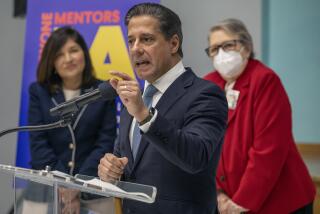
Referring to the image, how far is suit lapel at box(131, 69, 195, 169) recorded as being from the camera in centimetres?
170

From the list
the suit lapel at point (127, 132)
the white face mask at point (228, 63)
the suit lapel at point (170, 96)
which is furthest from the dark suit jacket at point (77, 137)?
the suit lapel at point (170, 96)

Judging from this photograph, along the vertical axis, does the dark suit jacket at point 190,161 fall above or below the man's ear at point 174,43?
below

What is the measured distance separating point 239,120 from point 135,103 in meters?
1.41

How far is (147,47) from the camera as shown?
1.77 meters

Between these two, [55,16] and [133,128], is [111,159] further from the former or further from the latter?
[55,16]

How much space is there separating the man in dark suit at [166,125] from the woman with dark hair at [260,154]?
2.93ft

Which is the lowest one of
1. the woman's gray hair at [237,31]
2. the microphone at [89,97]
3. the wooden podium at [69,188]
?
the wooden podium at [69,188]

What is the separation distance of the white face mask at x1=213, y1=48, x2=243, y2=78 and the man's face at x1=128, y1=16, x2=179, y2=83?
1074mm

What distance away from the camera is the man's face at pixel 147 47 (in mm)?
1768

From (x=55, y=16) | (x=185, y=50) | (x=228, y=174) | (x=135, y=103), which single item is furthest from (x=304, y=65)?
(x=135, y=103)

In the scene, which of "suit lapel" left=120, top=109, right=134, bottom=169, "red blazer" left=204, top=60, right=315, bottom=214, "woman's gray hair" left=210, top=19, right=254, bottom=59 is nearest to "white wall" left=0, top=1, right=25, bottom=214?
"woman's gray hair" left=210, top=19, right=254, bottom=59

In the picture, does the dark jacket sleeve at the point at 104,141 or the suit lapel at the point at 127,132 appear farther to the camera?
the dark jacket sleeve at the point at 104,141

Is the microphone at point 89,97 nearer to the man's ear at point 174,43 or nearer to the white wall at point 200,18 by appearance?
the man's ear at point 174,43

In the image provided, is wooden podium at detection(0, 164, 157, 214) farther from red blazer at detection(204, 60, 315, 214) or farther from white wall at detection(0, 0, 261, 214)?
white wall at detection(0, 0, 261, 214)
